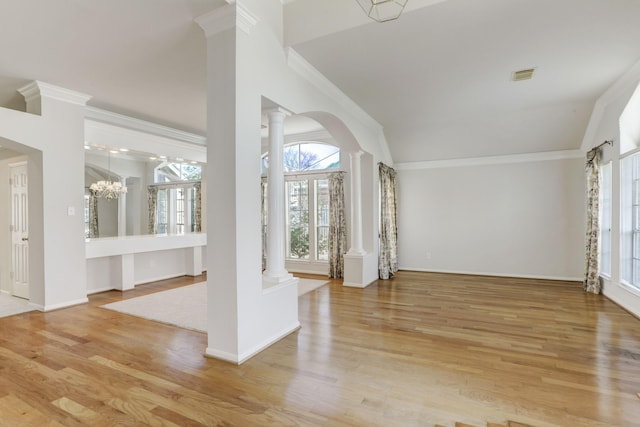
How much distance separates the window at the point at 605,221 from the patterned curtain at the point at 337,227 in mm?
4228

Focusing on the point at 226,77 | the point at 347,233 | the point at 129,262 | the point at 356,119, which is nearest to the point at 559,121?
the point at 356,119

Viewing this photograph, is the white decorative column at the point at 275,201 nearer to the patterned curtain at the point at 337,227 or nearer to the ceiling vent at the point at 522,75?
the ceiling vent at the point at 522,75

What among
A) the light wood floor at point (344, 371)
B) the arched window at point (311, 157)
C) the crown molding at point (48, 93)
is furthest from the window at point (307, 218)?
the crown molding at point (48, 93)

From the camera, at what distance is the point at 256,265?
9.49 feet

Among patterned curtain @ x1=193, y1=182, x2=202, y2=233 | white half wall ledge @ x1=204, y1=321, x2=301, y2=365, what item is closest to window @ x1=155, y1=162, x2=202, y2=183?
patterned curtain @ x1=193, y1=182, x2=202, y2=233

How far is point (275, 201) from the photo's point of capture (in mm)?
3332

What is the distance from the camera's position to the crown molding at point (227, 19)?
2.64 metres

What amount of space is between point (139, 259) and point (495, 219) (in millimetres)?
6947

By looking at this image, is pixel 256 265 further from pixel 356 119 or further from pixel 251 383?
pixel 356 119

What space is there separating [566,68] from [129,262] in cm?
681

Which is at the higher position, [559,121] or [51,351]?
[559,121]

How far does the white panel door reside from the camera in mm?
4852

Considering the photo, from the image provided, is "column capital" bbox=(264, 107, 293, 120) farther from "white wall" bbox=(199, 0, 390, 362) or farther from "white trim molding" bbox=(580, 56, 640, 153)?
"white trim molding" bbox=(580, 56, 640, 153)

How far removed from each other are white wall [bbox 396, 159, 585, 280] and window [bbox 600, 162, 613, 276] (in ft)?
2.91
